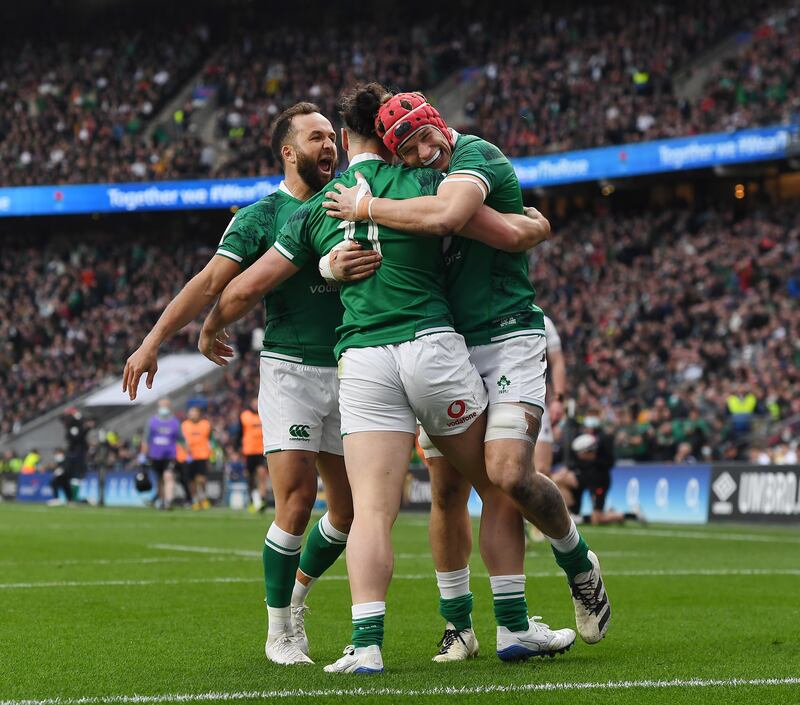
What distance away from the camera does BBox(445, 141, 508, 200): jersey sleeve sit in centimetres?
546

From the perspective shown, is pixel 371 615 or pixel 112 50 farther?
pixel 112 50

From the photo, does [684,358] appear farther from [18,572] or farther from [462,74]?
[18,572]

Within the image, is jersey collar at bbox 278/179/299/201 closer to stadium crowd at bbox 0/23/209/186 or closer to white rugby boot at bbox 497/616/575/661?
white rugby boot at bbox 497/616/575/661

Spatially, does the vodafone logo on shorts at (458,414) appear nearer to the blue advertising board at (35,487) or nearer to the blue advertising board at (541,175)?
the blue advertising board at (541,175)

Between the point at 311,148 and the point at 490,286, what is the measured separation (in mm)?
1240

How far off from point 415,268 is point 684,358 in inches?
923

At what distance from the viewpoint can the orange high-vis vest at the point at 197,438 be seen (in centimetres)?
2442

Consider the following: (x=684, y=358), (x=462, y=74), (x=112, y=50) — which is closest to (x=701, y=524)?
(x=684, y=358)

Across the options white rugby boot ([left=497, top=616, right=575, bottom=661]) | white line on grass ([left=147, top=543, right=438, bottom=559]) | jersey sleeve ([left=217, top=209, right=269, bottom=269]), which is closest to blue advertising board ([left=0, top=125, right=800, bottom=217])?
white line on grass ([left=147, top=543, right=438, bottom=559])

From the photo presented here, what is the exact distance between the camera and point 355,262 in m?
5.50

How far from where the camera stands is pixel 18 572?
11.2 metres

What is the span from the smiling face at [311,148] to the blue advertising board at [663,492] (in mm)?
13737

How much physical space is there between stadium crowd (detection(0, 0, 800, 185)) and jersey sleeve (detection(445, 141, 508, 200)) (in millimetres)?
26261

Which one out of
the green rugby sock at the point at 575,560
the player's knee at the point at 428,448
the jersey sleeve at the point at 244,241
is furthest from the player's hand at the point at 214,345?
the green rugby sock at the point at 575,560
